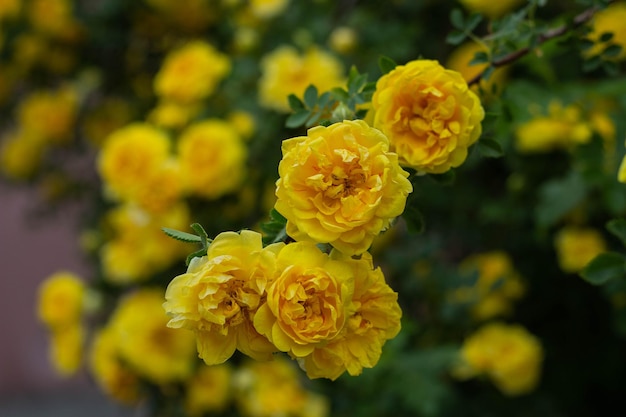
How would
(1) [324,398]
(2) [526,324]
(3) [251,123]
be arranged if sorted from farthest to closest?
1. (2) [526,324]
2. (1) [324,398]
3. (3) [251,123]

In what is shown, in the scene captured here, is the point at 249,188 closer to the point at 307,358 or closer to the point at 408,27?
the point at 408,27

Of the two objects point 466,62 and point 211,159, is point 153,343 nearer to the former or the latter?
point 211,159

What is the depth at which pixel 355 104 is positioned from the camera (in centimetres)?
70

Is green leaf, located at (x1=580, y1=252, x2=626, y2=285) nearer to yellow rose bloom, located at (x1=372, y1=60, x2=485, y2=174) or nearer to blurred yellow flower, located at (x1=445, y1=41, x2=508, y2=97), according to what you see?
yellow rose bloom, located at (x1=372, y1=60, x2=485, y2=174)

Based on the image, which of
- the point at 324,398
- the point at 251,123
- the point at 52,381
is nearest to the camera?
the point at 251,123

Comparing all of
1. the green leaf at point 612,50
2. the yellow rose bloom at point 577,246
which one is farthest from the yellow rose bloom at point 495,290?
the green leaf at point 612,50

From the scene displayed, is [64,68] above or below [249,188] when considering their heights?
below

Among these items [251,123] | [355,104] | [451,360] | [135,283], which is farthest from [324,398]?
[355,104]

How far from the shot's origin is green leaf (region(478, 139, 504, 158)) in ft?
2.29

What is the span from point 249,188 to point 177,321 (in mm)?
989

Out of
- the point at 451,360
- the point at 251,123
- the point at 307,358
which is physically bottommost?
the point at 451,360

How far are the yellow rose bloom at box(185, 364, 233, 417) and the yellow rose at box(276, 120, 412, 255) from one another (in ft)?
3.47

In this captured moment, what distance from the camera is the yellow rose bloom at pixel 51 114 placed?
230cm

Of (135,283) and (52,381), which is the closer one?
(135,283)
